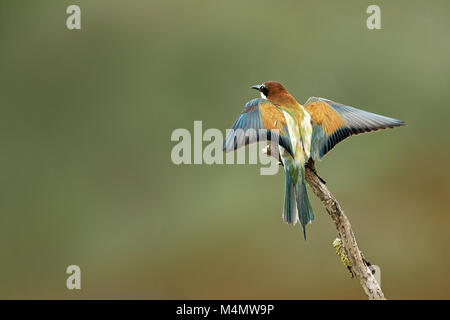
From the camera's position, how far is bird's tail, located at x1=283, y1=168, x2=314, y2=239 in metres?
2.79

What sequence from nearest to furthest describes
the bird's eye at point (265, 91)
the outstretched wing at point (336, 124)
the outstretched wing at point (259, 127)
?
the outstretched wing at point (259, 127), the outstretched wing at point (336, 124), the bird's eye at point (265, 91)

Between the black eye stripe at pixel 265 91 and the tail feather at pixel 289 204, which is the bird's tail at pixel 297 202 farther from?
the black eye stripe at pixel 265 91

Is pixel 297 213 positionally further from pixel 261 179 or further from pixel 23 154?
pixel 23 154

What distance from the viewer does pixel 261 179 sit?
663cm

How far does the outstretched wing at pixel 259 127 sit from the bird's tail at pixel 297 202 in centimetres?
14

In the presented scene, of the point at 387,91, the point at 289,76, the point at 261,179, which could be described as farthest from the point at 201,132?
the point at 387,91

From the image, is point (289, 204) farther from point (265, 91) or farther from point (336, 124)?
point (265, 91)

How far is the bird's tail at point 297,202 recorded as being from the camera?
279 centimetres

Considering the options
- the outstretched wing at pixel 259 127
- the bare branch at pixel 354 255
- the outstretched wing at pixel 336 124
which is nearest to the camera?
the bare branch at pixel 354 255

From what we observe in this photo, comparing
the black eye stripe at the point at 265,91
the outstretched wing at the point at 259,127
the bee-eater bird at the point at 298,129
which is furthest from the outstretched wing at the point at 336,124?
the black eye stripe at the point at 265,91

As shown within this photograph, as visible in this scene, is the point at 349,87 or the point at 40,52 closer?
the point at 349,87

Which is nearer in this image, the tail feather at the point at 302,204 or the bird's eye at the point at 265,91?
the tail feather at the point at 302,204

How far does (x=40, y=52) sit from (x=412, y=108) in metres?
4.68

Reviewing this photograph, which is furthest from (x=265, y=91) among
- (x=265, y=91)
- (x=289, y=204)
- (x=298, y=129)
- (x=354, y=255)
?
(x=354, y=255)
